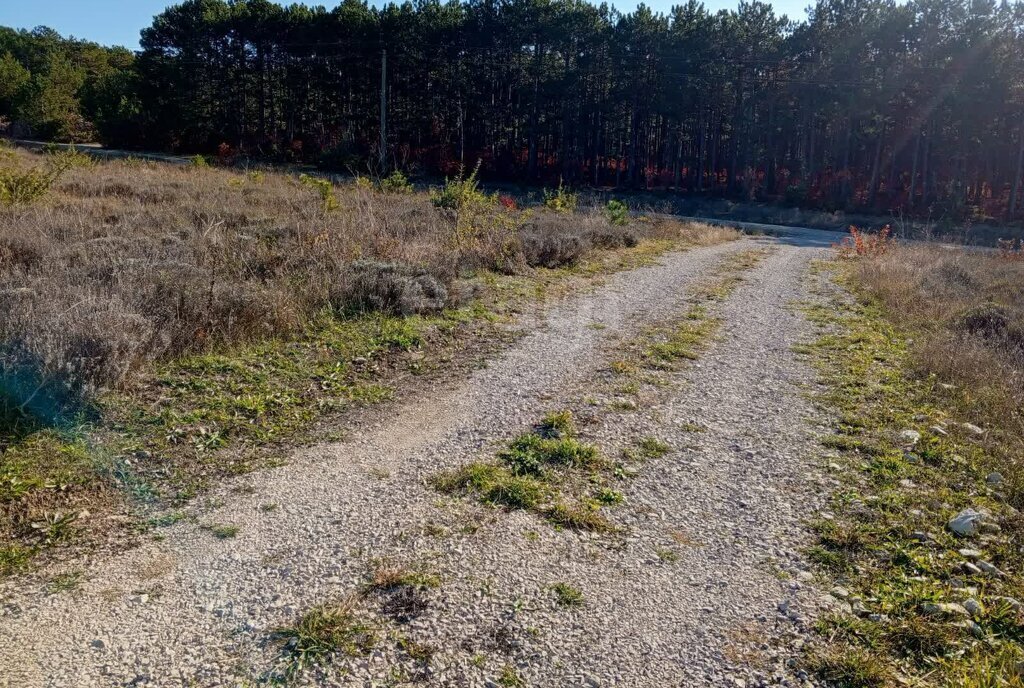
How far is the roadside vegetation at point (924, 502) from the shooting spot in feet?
10.1

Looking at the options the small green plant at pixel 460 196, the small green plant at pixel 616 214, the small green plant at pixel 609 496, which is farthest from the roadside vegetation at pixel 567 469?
the small green plant at pixel 616 214

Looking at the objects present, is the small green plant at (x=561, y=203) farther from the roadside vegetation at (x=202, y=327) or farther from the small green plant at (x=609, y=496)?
the small green plant at (x=609, y=496)

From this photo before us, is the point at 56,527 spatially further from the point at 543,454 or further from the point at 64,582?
the point at 543,454

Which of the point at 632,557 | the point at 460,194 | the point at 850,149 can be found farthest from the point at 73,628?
the point at 850,149

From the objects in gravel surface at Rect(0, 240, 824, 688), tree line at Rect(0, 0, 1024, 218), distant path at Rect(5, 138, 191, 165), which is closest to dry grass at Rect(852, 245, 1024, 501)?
gravel surface at Rect(0, 240, 824, 688)

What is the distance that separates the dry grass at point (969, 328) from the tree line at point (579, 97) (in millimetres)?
29546

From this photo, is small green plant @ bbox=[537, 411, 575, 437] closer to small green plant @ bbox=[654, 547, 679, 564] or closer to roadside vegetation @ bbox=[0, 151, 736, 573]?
roadside vegetation @ bbox=[0, 151, 736, 573]

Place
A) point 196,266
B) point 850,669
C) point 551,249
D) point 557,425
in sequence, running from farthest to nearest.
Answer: point 551,249 → point 196,266 → point 557,425 → point 850,669

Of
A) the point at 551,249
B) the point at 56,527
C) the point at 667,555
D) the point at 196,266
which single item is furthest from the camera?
the point at 551,249

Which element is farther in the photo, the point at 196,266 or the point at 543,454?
the point at 196,266

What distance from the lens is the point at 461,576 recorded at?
11.5 ft

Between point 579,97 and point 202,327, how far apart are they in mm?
46575

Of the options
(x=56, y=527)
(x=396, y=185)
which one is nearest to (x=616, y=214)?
(x=396, y=185)

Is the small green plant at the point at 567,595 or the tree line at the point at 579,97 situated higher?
the tree line at the point at 579,97
